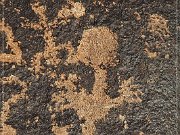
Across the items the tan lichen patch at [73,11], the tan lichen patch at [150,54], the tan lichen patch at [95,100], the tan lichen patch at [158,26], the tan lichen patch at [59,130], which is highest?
the tan lichen patch at [73,11]

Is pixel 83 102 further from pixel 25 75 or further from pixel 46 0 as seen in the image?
pixel 46 0

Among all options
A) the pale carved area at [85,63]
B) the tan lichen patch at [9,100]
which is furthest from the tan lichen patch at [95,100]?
the tan lichen patch at [9,100]

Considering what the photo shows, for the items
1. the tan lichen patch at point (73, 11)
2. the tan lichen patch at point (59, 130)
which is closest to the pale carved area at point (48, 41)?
the tan lichen patch at point (73, 11)

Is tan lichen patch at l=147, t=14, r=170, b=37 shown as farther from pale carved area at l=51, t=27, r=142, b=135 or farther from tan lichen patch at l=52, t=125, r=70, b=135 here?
tan lichen patch at l=52, t=125, r=70, b=135

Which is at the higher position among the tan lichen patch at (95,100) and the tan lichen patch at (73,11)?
the tan lichen patch at (73,11)

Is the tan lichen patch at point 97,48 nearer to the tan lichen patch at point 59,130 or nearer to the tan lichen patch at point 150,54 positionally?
the tan lichen patch at point 150,54

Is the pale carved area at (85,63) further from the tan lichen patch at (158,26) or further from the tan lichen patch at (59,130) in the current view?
the tan lichen patch at (158,26)

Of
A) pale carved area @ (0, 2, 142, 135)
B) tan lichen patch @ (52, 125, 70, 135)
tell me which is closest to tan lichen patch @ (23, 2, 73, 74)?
pale carved area @ (0, 2, 142, 135)

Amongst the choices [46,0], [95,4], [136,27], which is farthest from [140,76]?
[46,0]
